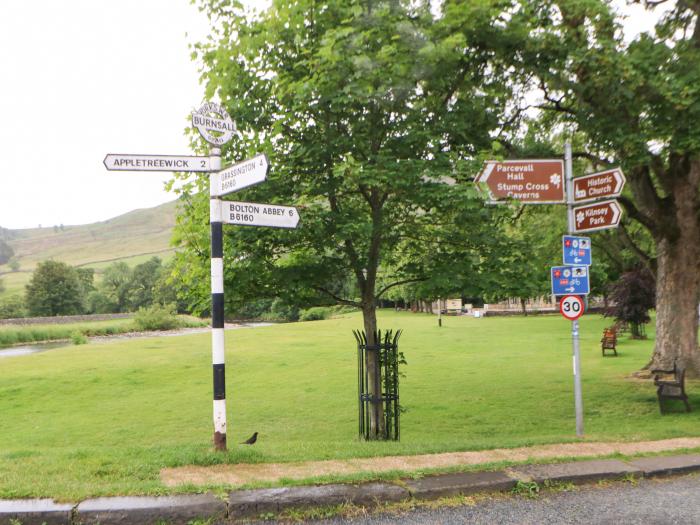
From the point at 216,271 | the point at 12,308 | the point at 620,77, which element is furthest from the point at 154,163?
the point at 12,308

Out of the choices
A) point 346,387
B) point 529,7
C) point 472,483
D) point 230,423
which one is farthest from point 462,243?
point 346,387

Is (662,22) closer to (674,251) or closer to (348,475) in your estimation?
(674,251)

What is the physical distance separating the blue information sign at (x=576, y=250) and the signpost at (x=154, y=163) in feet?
17.7

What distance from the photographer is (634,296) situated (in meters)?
26.1

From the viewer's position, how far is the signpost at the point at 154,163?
6211 millimetres

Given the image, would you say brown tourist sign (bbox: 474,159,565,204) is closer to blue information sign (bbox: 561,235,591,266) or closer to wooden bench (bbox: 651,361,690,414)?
blue information sign (bbox: 561,235,591,266)


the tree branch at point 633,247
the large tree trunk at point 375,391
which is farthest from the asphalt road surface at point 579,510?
the tree branch at point 633,247

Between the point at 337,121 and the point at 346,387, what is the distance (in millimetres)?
10419

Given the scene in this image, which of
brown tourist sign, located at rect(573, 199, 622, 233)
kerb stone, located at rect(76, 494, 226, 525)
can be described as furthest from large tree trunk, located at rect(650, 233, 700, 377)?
kerb stone, located at rect(76, 494, 226, 525)

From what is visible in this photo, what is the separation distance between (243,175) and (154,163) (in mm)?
1065

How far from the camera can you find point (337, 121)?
346 inches

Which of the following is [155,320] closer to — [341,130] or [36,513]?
[341,130]

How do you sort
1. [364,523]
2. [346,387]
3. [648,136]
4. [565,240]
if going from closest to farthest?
1. [364,523]
2. [565,240]
3. [648,136]
4. [346,387]

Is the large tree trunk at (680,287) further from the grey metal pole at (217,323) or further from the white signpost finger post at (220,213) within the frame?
the grey metal pole at (217,323)
